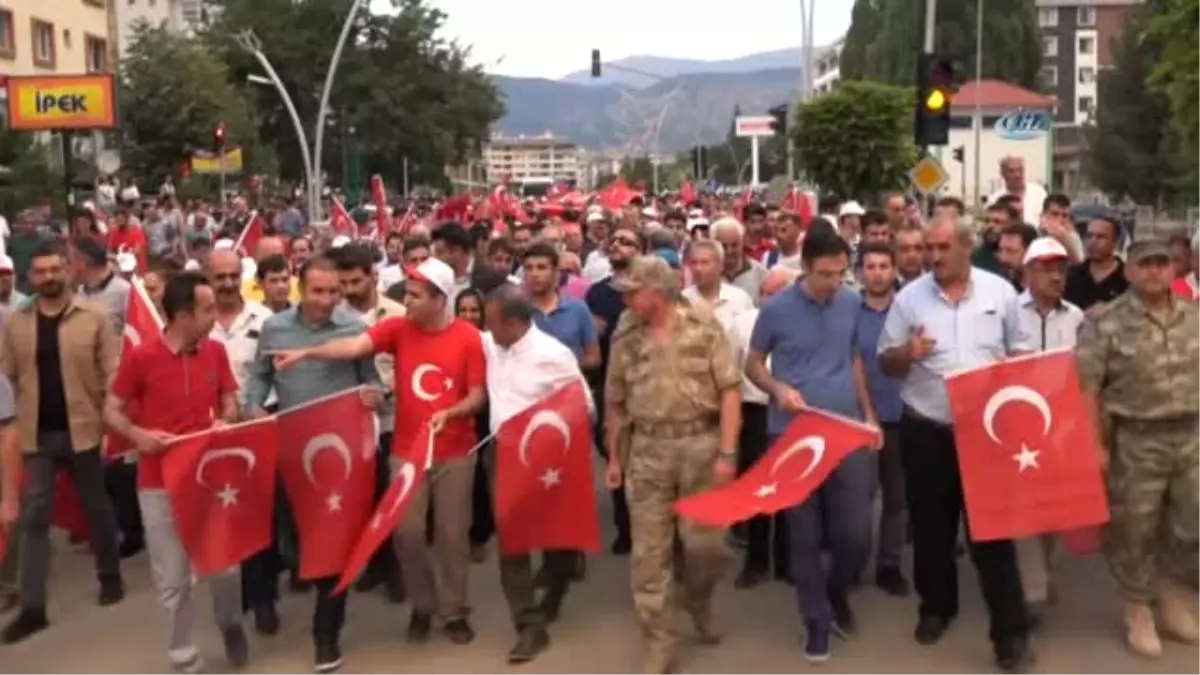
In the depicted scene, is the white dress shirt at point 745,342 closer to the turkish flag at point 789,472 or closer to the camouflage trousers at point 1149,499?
the turkish flag at point 789,472

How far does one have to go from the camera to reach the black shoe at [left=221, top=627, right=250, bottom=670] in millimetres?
7707

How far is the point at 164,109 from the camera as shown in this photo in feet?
156

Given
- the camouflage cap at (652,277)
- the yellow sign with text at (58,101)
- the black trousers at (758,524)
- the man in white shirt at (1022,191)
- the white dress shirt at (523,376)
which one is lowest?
the black trousers at (758,524)

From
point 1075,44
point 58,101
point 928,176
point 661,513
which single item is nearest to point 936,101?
point 928,176

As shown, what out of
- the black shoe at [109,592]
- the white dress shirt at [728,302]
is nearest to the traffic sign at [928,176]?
the white dress shirt at [728,302]

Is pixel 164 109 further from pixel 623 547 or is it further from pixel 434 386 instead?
pixel 434 386

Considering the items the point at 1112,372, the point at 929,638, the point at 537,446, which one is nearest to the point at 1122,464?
the point at 1112,372

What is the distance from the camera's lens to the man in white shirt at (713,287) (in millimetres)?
8922

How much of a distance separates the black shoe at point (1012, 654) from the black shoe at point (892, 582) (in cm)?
146

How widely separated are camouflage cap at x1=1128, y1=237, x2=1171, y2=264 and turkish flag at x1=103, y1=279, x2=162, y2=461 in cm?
451

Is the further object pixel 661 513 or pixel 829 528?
pixel 829 528

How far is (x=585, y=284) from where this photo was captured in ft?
36.0

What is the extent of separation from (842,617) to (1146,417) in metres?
1.75

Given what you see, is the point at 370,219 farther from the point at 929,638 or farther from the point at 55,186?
the point at 929,638
